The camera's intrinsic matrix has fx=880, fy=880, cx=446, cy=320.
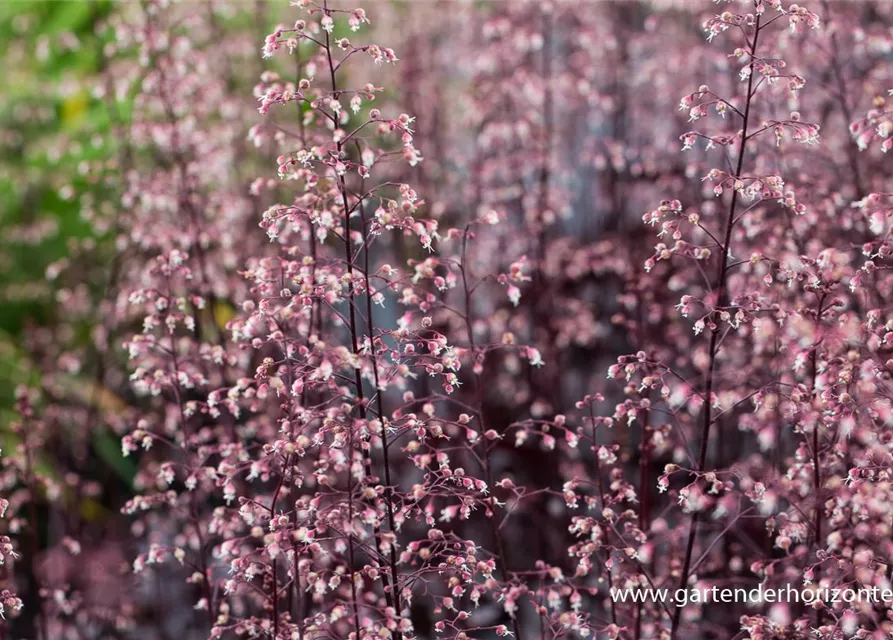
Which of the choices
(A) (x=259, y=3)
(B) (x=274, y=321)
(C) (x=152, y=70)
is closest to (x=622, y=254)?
(A) (x=259, y=3)

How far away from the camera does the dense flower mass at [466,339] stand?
252cm

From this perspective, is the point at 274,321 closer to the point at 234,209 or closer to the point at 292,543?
the point at 292,543

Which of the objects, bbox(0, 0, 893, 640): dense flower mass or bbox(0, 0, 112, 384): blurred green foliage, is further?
bbox(0, 0, 112, 384): blurred green foliage

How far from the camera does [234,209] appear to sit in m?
4.00

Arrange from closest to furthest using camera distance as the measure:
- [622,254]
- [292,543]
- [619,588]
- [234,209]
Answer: [292,543] → [619,588] → [234,209] → [622,254]

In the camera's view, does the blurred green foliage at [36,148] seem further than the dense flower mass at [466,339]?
Yes

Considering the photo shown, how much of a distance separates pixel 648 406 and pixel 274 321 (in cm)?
117

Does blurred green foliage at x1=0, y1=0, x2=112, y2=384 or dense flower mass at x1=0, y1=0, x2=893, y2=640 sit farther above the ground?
blurred green foliage at x1=0, y1=0, x2=112, y2=384

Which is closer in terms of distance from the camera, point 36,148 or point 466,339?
point 466,339

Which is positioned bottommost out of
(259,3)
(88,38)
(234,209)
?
(234,209)

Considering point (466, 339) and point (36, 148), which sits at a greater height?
point (36, 148)

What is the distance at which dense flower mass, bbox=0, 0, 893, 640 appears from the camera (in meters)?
2.52

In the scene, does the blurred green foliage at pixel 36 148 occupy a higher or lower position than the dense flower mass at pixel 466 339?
higher

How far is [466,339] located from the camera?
536 centimetres
